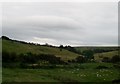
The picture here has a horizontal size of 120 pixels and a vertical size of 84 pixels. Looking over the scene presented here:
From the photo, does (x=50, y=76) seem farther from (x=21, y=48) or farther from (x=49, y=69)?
(x=21, y=48)

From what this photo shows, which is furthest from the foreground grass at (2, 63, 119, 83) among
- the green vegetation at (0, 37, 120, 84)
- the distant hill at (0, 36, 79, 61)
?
the distant hill at (0, 36, 79, 61)

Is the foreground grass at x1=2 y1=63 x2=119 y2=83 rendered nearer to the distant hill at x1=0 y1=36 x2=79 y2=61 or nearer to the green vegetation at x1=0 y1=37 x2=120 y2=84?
the green vegetation at x1=0 y1=37 x2=120 y2=84

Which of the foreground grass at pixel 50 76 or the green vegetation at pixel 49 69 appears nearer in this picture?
the foreground grass at pixel 50 76

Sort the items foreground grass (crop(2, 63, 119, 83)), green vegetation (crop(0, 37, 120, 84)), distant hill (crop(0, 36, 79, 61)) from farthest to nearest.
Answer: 1. distant hill (crop(0, 36, 79, 61))
2. green vegetation (crop(0, 37, 120, 84))
3. foreground grass (crop(2, 63, 119, 83))

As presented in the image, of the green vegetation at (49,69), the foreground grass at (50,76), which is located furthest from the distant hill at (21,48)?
the foreground grass at (50,76)

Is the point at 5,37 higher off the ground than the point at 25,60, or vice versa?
the point at 5,37

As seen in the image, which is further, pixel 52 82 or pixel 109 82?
pixel 109 82

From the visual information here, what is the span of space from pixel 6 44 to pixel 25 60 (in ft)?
69.6

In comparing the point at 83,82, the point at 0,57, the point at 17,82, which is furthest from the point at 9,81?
the point at 0,57

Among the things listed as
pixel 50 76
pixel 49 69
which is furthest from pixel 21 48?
pixel 50 76

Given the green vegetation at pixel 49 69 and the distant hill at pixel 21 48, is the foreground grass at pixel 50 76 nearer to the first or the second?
the green vegetation at pixel 49 69

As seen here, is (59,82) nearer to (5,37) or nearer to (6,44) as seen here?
(6,44)

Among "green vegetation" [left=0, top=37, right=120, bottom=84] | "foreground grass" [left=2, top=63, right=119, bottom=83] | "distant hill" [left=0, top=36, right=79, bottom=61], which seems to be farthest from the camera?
"distant hill" [left=0, top=36, right=79, bottom=61]

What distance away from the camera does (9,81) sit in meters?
36.7
